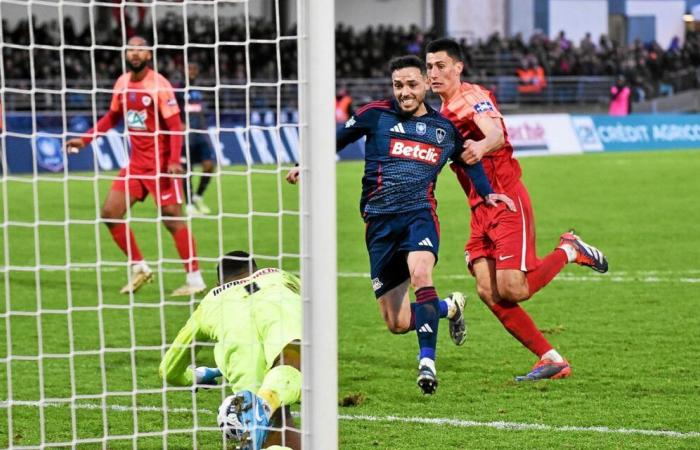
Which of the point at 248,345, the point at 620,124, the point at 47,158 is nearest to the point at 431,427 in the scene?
the point at 248,345

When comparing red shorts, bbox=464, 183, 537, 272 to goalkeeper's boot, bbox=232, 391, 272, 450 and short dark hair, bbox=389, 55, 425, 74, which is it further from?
goalkeeper's boot, bbox=232, 391, 272, 450

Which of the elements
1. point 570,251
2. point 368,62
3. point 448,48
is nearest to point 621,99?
point 368,62

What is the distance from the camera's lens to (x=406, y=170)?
265 inches

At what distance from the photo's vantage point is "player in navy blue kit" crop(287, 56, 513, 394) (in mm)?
6648

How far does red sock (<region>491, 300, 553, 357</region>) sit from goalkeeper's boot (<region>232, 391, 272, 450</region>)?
266 centimetres

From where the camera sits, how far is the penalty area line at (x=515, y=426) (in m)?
5.69

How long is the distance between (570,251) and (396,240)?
1.50 m

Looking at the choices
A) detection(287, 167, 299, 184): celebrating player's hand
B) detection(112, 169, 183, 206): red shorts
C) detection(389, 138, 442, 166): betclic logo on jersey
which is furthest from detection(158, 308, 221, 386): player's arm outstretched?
detection(112, 169, 183, 206): red shorts

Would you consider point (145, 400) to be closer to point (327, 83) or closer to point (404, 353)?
point (404, 353)

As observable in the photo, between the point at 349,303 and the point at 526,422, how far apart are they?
4.32 metres

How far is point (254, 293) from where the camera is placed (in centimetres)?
541

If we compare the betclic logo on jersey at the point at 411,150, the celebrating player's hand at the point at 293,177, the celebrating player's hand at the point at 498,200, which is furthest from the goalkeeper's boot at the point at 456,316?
the celebrating player's hand at the point at 293,177

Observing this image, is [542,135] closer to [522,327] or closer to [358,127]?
[522,327]

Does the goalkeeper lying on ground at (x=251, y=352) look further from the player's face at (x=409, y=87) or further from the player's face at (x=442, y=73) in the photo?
the player's face at (x=442, y=73)
